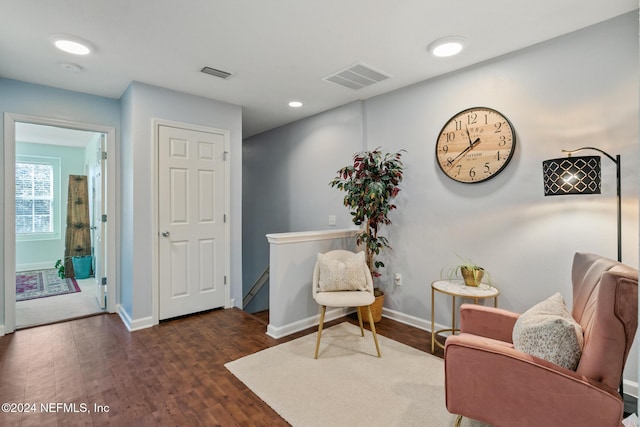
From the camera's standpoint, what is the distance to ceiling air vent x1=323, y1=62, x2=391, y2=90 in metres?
2.88

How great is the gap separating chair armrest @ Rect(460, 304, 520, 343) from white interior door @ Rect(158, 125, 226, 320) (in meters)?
2.71

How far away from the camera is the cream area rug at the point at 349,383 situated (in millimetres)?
1848

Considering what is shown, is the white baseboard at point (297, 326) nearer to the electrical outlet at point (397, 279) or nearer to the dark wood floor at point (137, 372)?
the dark wood floor at point (137, 372)

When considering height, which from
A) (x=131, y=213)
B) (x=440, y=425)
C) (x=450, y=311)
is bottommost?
(x=440, y=425)

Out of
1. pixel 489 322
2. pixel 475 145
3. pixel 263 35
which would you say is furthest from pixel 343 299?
pixel 263 35

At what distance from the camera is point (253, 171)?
564 cm

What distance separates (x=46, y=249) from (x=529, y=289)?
800 cm

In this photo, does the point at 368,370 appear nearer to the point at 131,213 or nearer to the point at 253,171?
the point at 131,213

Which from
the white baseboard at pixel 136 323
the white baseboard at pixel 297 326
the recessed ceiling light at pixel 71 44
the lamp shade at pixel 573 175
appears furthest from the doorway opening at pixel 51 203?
the lamp shade at pixel 573 175

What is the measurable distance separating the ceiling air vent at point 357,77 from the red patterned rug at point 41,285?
15.6 ft

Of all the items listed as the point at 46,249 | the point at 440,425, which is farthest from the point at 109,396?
the point at 46,249

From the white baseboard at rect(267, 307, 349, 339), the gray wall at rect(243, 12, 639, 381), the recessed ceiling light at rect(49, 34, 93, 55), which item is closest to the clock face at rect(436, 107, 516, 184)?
the gray wall at rect(243, 12, 639, 381)

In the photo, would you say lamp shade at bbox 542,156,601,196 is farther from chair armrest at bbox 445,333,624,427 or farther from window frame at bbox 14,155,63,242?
window frame at bbox 14,155,63,242

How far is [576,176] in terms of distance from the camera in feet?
6.33
